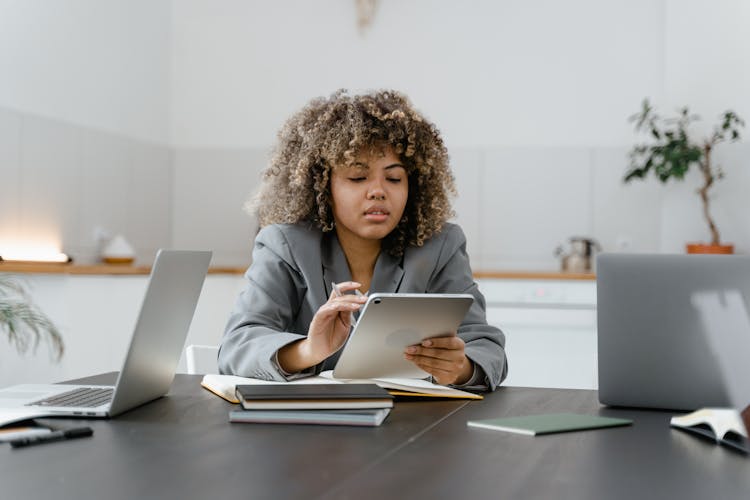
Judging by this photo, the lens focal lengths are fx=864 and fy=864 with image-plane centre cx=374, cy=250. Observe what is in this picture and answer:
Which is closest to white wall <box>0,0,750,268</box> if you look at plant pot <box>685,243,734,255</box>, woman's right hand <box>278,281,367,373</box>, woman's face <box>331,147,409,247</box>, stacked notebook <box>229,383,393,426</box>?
plant pot <box>685,243,734,255</box>

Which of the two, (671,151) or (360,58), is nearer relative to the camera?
(671,151)

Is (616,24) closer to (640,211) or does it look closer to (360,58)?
(640,211)

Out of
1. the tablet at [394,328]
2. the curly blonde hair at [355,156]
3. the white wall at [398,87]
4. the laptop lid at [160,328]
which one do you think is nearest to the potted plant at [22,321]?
the white wall at [398,87]

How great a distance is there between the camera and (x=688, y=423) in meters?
1.23

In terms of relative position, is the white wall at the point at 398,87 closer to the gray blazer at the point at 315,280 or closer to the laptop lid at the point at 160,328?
the gray blazer at the point at 315,280

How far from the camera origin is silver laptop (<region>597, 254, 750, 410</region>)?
54.3 inches

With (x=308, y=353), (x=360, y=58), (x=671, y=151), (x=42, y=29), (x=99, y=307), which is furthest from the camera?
(x=360, y=58)

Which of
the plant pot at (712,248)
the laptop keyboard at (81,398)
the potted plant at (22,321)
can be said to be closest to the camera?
the laptop keyboard at (81,398)

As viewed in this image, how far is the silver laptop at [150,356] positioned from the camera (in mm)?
1295

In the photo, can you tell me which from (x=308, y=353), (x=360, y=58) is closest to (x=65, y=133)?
(x=360, y=58)

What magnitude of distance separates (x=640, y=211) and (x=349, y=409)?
142 inches

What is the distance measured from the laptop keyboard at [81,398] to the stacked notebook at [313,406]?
239 millimetres

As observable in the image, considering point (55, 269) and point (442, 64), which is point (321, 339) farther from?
point (442, 64)

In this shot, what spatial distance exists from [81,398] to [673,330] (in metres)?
0.97
